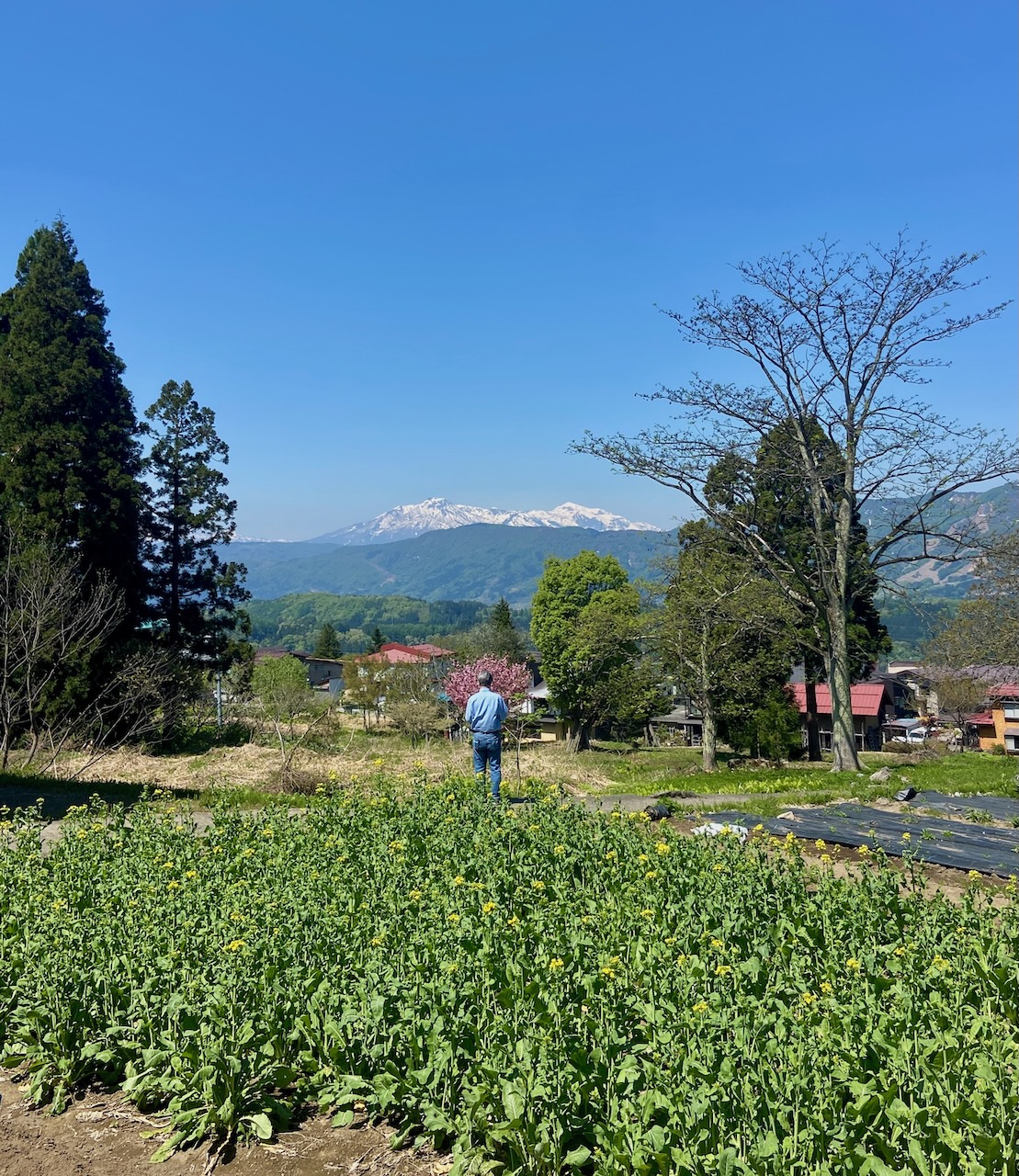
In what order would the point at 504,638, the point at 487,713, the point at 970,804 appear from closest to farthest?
the point at 487,713 < the point at 970,804 < the point at 504,638

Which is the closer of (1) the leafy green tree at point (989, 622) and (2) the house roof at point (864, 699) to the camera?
(1) the leafy green tree at point (989, 622)

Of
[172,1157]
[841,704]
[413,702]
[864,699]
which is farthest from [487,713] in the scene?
[864,699]

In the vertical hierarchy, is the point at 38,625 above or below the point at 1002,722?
above

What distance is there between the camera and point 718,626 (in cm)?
2264

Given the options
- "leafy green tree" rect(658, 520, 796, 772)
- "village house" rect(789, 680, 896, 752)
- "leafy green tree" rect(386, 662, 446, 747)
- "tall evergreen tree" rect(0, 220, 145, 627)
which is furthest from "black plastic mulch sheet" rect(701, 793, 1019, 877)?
"village house" rect(789, 680, 896, 752)

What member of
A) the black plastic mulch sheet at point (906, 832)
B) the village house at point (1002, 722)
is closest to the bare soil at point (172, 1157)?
the black plastic mulch sheet at point (906, 832)

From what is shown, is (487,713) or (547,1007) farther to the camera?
(487,713)

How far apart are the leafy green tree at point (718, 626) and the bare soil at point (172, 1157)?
1355 cm

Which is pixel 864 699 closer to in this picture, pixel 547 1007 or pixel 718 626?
pixel 718 626

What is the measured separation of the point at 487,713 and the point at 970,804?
6.03m

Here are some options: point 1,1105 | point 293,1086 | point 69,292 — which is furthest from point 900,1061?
point 69,292

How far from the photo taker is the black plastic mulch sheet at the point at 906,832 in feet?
23.3

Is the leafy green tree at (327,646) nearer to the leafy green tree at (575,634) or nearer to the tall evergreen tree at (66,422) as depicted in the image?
the leafy green tree at (575,634)

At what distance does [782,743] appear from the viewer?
27.3 m
